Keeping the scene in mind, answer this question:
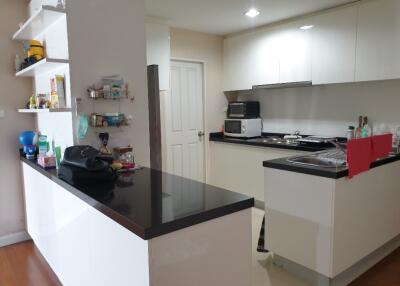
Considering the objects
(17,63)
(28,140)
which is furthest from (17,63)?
(28,140)

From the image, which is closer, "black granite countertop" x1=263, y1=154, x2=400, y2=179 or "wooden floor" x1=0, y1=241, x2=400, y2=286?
"black granite countertop" x1=263, y1=154, x2=400, y2=179

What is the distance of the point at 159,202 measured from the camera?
141 centimetres

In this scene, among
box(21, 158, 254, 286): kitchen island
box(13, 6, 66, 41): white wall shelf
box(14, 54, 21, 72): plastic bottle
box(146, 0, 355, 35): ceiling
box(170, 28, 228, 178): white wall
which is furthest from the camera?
box(170, 28, 228, 178): white wall

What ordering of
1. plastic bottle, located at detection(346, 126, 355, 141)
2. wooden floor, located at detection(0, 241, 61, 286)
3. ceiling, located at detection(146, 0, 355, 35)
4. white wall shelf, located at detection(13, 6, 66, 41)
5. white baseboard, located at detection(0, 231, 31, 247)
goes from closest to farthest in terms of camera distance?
white wall shelf, located at detection(13, 6, 66, 41)
wooden floor, located at detection(0, 241, 61, 286)
white baseboard, located at detection(0, 231, 31, 247)
ceiling, located at detection(146, 0, 355, 35)
plastic bottle, located at detection(346, 126, 355, 141)

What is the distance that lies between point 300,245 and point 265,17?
8.45 feet

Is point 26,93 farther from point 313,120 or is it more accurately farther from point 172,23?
point 313,120

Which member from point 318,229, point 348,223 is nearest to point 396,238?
point 348,223

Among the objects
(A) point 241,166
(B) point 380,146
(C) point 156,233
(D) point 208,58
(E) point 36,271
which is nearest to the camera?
(C) point 156,233

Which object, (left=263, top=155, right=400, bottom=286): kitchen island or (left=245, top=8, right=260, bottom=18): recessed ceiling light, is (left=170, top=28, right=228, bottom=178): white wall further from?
(left=263, top=155, right=400, bottom=286): kitchen island

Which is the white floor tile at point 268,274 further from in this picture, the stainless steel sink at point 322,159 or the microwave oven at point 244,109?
the microwave oven at point 244,109

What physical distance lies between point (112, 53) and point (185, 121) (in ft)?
6.79

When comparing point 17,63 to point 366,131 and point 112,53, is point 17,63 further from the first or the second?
point 366,131

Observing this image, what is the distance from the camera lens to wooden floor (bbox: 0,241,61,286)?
244cm

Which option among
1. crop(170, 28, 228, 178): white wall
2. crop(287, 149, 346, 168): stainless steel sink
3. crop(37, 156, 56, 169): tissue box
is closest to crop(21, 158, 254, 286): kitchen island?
crop(37, 156, 56, 169): tissue box
